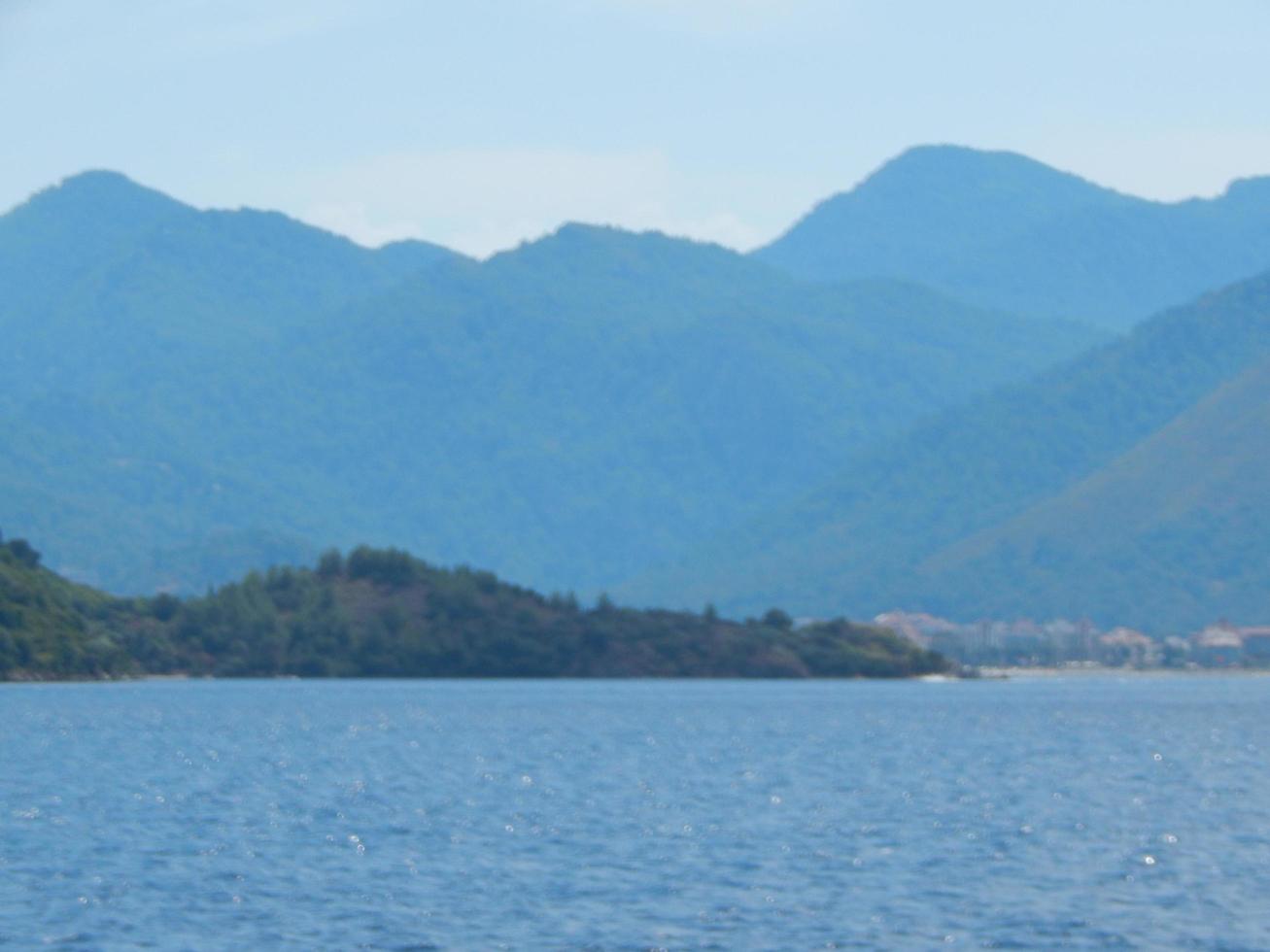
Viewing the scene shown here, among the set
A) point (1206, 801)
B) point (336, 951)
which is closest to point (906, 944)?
point (336, 951)

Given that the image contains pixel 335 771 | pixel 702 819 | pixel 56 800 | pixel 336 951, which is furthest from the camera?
pixel 335 771

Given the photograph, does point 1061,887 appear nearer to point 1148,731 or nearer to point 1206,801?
point 1206,801

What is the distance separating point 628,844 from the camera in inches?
3157

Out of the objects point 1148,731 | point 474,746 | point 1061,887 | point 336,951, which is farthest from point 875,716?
point 336,951

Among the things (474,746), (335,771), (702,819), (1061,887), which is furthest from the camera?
(474,746)

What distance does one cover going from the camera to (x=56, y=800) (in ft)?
311

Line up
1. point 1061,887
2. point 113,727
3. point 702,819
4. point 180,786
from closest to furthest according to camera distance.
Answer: point 1061,887 → point 702,819 → point 180,786 → point 113,727

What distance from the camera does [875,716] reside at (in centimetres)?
18800

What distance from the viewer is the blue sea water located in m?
62.3

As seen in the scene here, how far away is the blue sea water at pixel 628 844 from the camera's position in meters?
62.3

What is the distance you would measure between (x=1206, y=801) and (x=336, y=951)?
4791cm

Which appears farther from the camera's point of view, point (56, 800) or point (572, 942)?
point (56, 800)

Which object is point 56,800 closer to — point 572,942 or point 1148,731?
point 572,942

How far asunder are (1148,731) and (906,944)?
341 ft
